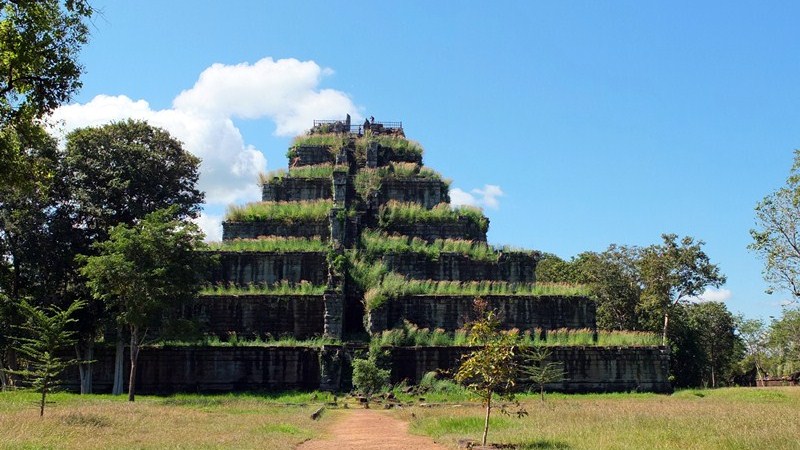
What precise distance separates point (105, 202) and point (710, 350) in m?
51.4

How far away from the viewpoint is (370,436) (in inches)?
715

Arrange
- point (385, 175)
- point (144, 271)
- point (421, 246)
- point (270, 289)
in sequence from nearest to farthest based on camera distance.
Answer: point (144, 271), point (270, 289), point (421, 246), point (385, 175)

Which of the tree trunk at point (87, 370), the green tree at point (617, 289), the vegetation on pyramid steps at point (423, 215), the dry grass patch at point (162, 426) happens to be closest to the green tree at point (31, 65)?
the dry grass patch at point (162, 426)

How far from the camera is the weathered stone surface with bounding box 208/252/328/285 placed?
121 feet

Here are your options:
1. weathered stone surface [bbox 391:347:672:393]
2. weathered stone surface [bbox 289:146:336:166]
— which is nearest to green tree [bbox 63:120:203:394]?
weathered stone surface [bbox 289:146:336:166]

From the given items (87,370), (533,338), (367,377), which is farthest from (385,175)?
(87,370)

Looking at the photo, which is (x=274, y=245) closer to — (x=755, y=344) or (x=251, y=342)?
(x=251, y=342)

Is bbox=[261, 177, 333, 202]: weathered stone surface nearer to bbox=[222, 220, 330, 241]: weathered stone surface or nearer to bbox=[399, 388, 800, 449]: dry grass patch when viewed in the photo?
bbox=[222, 220, 330, 241]: weathered stone surface

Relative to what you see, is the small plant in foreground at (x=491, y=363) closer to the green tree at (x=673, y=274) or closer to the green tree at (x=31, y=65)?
the green tree at (x=31, y=65)

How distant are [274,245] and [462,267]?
10.2m

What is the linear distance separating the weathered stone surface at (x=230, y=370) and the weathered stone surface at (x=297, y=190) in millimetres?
13328

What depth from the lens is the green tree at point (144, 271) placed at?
92.6ft

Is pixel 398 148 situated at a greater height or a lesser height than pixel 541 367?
greater

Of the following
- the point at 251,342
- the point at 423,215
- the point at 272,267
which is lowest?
the point at 251,342
